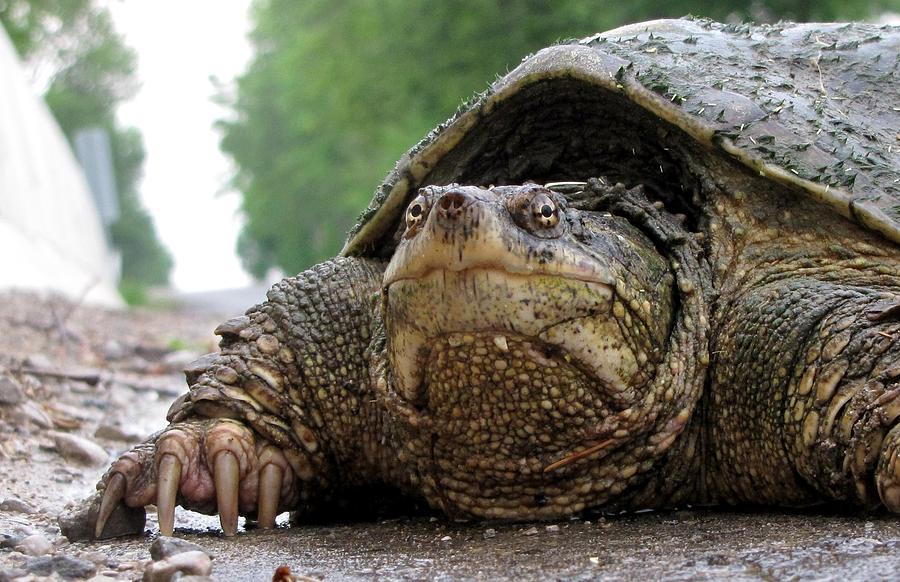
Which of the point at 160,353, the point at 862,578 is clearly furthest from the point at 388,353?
the point at 160,353

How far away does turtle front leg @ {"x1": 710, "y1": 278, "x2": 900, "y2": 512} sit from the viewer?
2188 millimetres

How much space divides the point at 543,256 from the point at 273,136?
31.3 metres

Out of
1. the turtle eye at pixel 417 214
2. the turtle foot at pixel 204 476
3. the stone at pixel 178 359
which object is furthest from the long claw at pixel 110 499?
the stone at pixel 178 359

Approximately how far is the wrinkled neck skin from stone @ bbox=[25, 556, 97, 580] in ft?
2.49

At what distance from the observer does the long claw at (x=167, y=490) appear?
2.53 metres

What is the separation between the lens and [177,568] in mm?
1903

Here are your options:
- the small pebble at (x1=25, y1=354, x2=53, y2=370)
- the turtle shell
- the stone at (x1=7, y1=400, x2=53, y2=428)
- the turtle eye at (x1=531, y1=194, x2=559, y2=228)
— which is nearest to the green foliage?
the small pebble at (x1=25, y1=354, x2=53, y2=370)

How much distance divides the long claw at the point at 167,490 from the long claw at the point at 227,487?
0.31 feet

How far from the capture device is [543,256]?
7.11 feet

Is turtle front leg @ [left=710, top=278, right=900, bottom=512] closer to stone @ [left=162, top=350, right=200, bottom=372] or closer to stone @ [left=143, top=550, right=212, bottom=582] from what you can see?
stone @ [left=143, top=550, right=212, bottom=582]

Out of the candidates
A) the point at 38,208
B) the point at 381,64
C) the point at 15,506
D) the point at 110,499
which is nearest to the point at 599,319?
the point at 110,499

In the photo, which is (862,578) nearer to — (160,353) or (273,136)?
(160,353)

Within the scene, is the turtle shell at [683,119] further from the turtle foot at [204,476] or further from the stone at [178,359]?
the stone at [178,359]

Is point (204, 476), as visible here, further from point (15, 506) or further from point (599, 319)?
point (599, 319)
